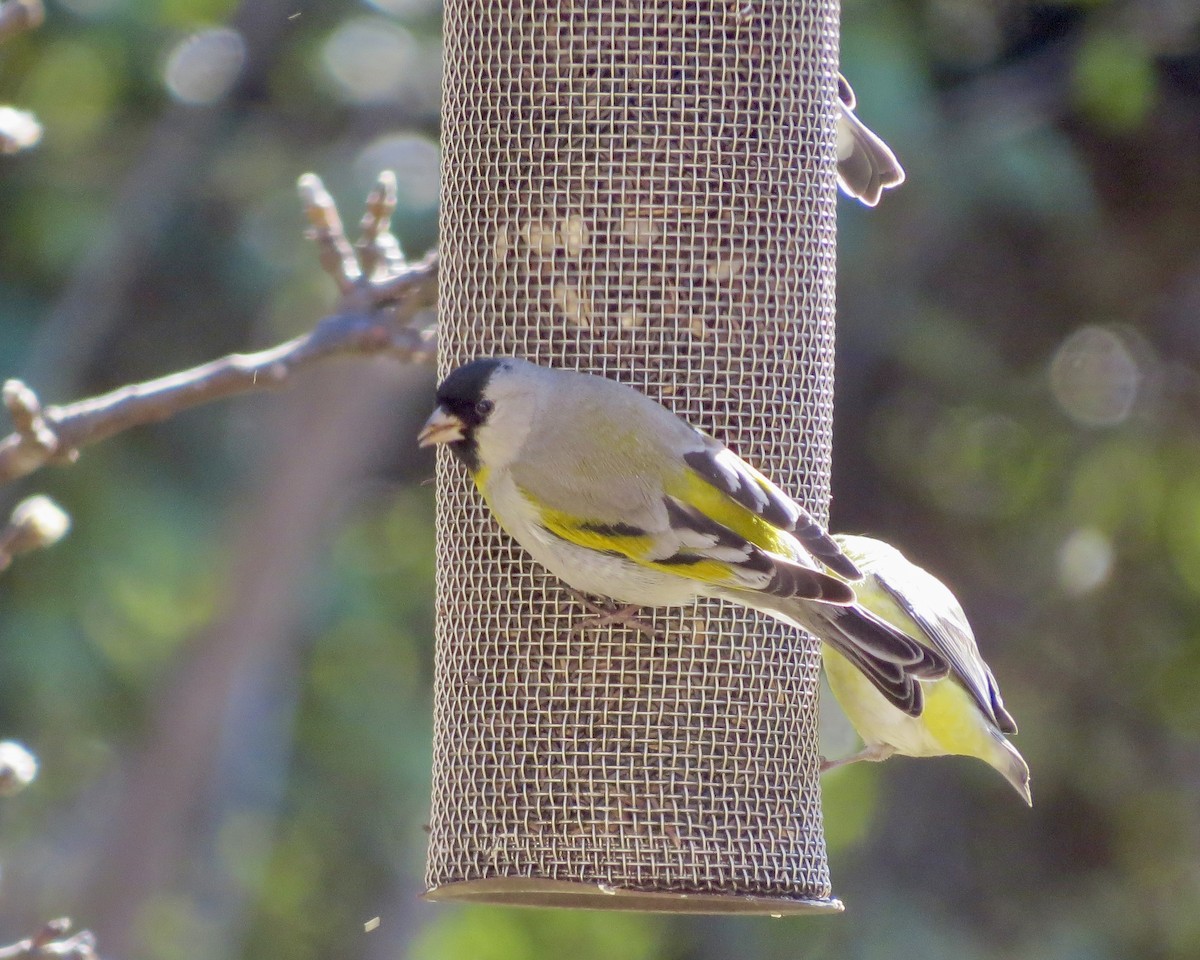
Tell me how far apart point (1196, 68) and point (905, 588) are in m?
6.82

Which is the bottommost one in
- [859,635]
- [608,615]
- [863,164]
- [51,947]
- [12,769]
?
[51,947]

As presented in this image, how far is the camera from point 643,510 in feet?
16.6

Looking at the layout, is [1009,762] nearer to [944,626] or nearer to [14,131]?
[944,626]

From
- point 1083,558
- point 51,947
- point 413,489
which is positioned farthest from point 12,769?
point 1083,558

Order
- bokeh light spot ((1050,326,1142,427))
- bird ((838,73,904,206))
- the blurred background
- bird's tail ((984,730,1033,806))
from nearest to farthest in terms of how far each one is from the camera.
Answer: bird's tail ((984,730,1033,806)), bird ((838,73,904,206)), the blurred background, bokeh light spot ((1050,326,1142,427))

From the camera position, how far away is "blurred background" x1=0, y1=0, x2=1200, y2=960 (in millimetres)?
10789

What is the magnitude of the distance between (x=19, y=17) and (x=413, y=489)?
8.52 m

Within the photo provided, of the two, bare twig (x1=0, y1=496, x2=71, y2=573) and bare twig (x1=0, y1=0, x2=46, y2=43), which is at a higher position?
bare twig (x1=0, y1=0, x2=46, y2=43)

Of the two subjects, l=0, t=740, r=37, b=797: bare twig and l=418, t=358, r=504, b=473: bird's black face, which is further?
l=418, t=358, r=504, b=473: bird's black face

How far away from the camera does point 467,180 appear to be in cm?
580

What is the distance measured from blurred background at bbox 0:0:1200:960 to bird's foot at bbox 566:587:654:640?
4969 mm

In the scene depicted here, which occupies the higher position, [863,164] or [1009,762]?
[863,164]

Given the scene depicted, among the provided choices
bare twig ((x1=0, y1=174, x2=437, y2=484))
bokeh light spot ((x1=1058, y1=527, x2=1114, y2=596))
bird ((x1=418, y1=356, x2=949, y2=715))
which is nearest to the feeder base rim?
bird ((x1=418, y1=356, x2=949, y2=715))

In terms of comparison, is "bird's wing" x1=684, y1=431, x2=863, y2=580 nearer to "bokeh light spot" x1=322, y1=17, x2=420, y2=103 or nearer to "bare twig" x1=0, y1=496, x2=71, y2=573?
"bare twig" x1=0, y1=496, x2=71, y2=573
